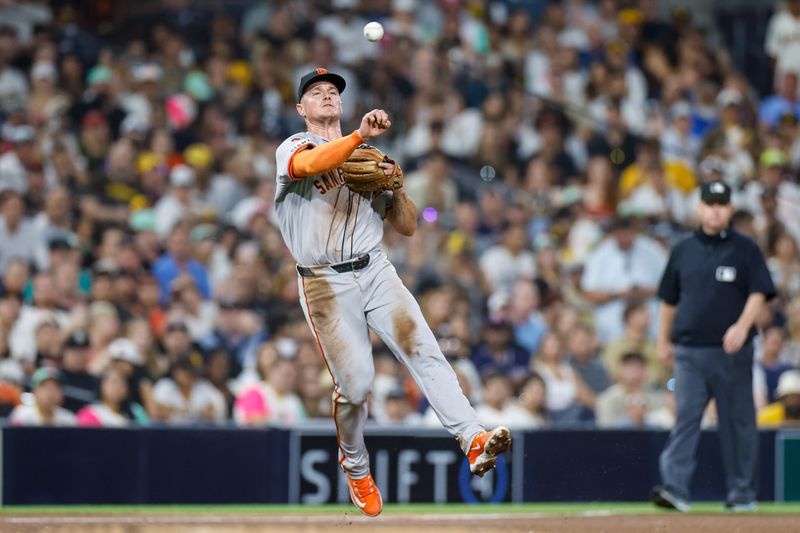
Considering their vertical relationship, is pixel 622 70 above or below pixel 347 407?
above

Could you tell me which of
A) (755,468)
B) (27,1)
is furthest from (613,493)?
(27,1)

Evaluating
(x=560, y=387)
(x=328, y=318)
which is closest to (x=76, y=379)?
(x=560, y=387)

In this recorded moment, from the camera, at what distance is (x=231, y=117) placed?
15969 millimetres

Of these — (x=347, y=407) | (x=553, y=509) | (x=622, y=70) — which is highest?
(x=622, y=70)

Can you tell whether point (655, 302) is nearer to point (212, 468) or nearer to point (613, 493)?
point (613, 493)

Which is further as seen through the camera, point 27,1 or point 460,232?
point 27,1

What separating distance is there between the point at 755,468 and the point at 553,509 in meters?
1.55

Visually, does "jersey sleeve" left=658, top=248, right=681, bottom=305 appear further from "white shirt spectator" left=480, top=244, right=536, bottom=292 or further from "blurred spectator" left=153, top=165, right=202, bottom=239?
"blurred spectator" left=153, top=165, right=202, bottom=239

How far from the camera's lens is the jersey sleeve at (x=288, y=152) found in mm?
7832

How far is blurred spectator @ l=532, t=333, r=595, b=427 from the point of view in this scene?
12.6 metres

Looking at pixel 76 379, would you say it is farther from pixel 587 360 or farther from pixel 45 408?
pixel 587 360

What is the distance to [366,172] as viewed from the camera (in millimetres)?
7887

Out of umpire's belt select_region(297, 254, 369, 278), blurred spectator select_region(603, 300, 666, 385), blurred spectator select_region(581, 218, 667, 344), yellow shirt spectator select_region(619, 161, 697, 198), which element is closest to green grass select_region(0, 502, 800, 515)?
blurred spectator select_region(603, 300, 666, 385)

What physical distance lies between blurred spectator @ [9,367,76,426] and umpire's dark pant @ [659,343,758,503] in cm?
461
